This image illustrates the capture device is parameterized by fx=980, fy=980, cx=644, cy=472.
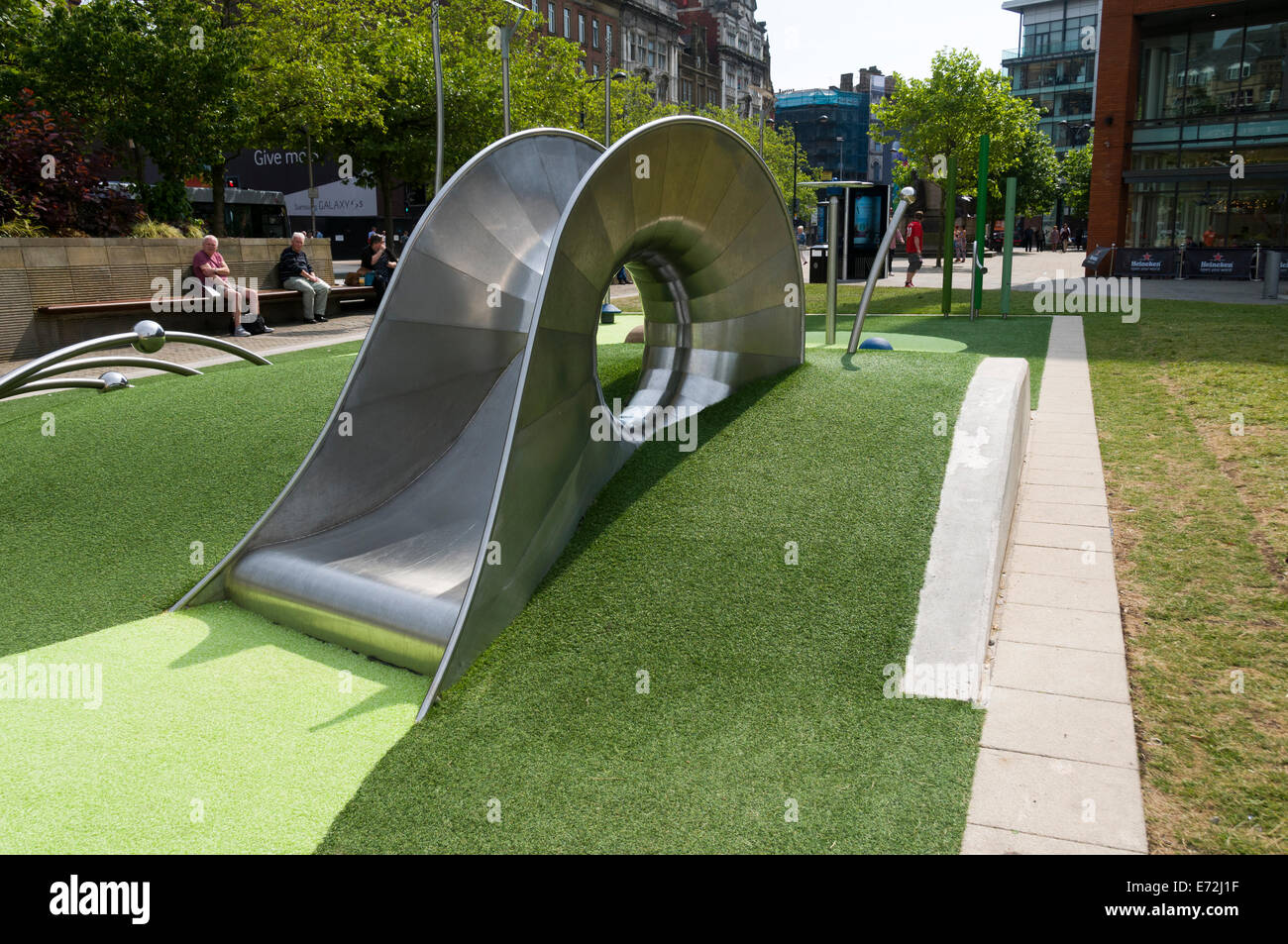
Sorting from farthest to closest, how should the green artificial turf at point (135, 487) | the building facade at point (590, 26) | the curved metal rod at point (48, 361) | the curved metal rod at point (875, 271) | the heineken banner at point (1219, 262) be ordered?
1. the building facade at point (590, 26)
2. the heineken banner at point (1219, 262)
3. the curved metal rod at point (875, 271)
4. the curved metal rod at point (48, 361)
5. the green artificial turf at point (135, 487)

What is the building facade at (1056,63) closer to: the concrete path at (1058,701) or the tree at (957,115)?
the tree at (957,115)

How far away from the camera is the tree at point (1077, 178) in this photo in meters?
78.6

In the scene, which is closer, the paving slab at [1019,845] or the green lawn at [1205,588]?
the paving slab at [1019,845]

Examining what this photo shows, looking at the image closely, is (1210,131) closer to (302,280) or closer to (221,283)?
(302,280)

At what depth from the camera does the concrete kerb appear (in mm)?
4754

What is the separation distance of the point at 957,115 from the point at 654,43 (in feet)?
137

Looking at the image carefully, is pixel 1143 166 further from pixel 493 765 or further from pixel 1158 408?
pixel 493 765

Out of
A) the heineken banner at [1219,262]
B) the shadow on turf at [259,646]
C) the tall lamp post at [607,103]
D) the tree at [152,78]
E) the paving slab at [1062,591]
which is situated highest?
the tall lamp post at [607,103]

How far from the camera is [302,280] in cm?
1997

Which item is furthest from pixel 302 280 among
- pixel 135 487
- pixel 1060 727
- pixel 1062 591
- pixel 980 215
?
pixel 1060 727

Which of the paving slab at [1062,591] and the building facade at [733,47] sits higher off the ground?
the building facade at [733,47]

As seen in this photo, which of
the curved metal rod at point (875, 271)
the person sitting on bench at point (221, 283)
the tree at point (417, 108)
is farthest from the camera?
the tree at point (417, 108)

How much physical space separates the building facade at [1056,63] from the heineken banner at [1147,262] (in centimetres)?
8133

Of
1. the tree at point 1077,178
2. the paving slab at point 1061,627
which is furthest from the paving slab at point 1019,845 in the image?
the tree at point 1077,178
